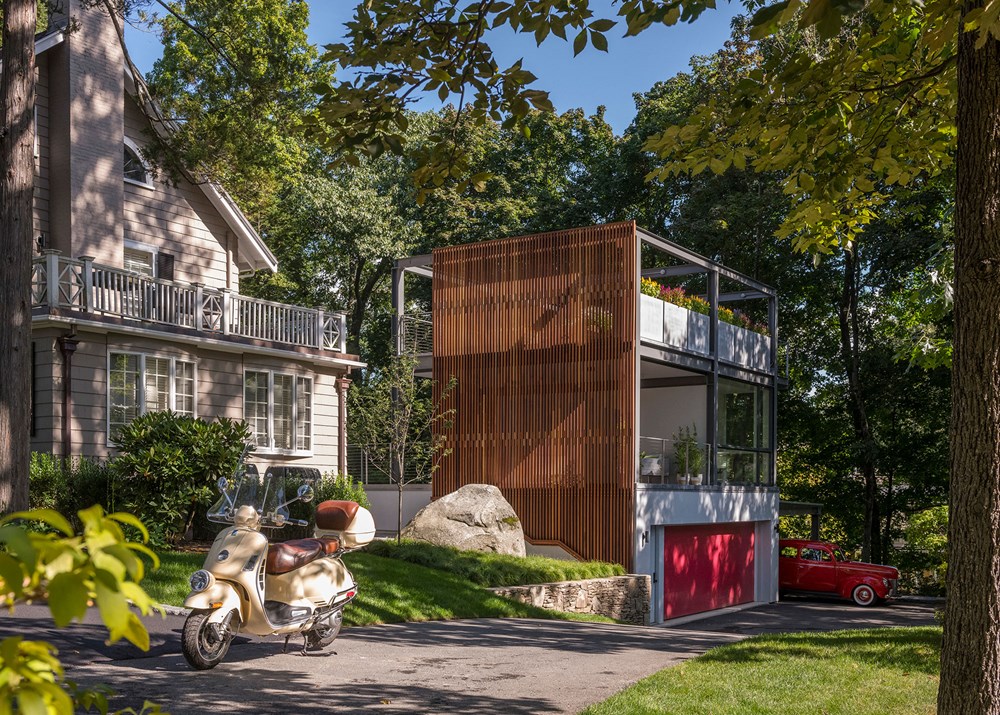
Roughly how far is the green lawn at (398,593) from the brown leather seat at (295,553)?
3.80m

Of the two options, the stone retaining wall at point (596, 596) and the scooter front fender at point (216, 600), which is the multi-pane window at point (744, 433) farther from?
the scooter front fender at point (216, 600)

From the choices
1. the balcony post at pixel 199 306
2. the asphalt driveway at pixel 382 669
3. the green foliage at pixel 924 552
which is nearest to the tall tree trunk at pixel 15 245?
the asphalt driveway at pixel 382 669

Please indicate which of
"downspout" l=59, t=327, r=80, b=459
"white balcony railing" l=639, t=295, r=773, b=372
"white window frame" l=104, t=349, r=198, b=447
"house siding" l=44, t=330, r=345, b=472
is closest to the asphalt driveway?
"downspout" l=59, t=327, r=80, b=459

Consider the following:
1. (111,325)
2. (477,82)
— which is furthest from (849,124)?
(111,325)

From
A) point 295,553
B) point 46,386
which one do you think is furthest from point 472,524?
point 295,553

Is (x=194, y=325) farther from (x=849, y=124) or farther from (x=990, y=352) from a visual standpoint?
(x=990, y=352)

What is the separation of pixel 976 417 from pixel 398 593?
11.6 m

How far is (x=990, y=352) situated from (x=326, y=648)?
742cm

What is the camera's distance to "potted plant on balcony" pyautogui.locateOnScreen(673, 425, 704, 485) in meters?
26.1

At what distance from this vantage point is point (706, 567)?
27.2 metres

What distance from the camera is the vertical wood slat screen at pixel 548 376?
24156 millimetres

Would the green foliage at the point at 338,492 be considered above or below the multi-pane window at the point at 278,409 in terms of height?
below

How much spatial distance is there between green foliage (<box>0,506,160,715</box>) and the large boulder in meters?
A: 20.2

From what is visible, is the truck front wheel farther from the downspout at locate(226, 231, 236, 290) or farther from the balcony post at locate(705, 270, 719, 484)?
the downspout at locate(226, 231, 236, 290)
